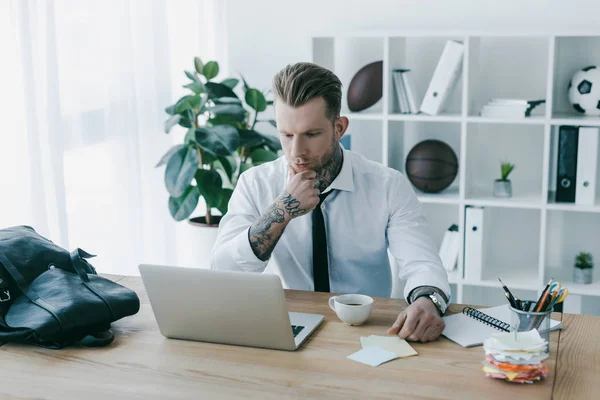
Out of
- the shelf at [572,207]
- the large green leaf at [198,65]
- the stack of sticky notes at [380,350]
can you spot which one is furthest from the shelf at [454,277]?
the stack of sticky notes at [380,350]

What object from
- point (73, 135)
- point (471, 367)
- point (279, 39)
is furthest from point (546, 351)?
point (279, 39)

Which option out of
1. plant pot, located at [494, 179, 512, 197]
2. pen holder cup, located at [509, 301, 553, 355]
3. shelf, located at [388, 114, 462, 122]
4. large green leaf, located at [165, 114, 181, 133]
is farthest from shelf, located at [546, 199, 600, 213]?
pen holder cup, located at [509, 301, 553, 355]

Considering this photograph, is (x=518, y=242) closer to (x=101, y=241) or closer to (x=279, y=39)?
(x=279, y=39)

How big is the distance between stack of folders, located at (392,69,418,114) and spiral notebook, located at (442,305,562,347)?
6.23 ft

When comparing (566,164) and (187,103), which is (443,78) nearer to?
(566,164)

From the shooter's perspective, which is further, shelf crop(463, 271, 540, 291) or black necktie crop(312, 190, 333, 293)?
shelf crop(463, 271, 540, 291)

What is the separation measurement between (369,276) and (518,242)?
1.75m

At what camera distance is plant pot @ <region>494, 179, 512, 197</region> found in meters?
3.55

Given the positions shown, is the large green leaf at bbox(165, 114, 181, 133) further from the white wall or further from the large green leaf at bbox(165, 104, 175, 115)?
the white wall

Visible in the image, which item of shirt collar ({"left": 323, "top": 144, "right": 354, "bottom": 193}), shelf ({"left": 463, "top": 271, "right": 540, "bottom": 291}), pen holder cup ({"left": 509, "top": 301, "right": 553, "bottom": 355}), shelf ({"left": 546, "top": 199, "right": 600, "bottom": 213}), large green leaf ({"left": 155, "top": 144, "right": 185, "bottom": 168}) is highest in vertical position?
shirt collar ({"left": 323, "top": 144, "right": 354, "bottom": 193})

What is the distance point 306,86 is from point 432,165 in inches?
64.1

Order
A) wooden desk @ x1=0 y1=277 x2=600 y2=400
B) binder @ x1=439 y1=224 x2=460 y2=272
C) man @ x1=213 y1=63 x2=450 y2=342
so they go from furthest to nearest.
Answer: binder @ x1=439 y1=224 x2=460 y2=272 → man @ x1=213 y1=63 x2=450 y2=342 → wooden desk @ x1=0 y1=277 x2=600 y2=400

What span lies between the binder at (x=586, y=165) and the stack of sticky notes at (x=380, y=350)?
204 cm

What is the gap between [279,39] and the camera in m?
4.02
